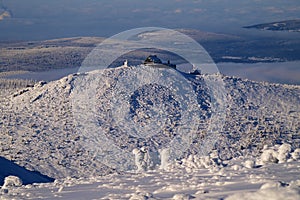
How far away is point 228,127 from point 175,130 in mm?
1958

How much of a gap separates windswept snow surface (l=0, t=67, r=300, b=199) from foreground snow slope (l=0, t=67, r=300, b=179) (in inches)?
1.3

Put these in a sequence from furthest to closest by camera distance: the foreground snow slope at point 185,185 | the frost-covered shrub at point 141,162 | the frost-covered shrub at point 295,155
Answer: the frost-covered shrub at point 141,162 < the frost-covered shrub at point 295,155 < the foreground snow slope at point 185,185

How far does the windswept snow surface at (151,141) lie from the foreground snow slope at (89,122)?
3cm

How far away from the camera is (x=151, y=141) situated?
16.8 metres

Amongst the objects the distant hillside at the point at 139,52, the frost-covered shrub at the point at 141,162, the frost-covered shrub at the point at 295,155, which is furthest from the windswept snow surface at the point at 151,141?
the distant hillside at the point at 139,52

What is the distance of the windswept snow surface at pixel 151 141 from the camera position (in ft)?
26.9

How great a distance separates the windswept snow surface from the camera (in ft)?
26.9

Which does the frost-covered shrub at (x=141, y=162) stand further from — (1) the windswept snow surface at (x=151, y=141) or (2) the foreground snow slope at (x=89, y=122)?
(2) the foreground snow slope at (x=89, y=122)

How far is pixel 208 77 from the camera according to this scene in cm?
2272

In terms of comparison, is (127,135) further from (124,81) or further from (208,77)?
(208,77)

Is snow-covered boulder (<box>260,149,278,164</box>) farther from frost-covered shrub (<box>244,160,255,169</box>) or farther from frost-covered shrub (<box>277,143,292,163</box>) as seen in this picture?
frost-covered shrub (<box>244,160,255,169</box>)

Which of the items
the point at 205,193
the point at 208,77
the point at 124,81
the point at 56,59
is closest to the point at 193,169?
the point at 205,193

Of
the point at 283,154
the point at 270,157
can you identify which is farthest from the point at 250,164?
the point at 283,154

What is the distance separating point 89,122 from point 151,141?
286cm
